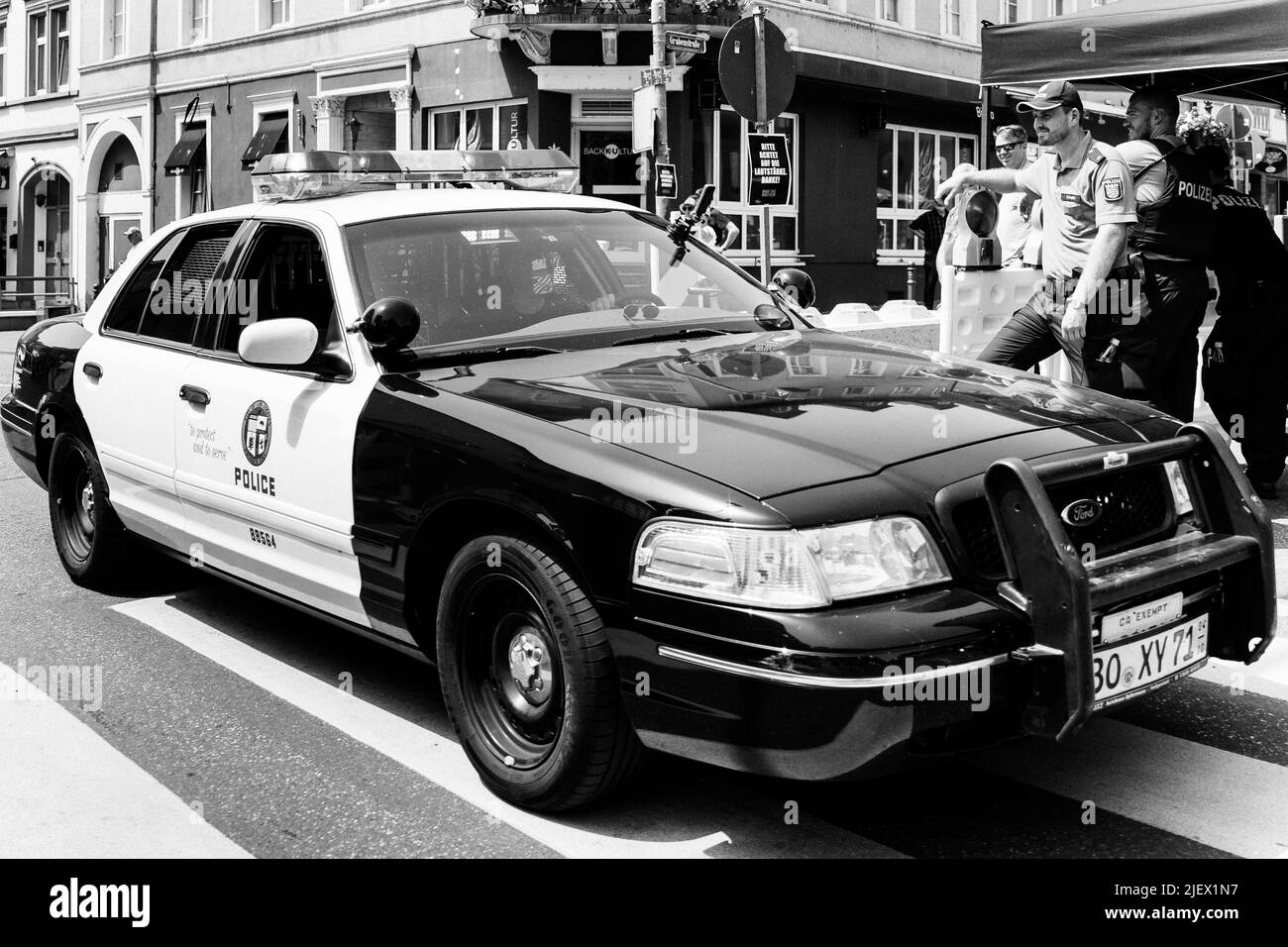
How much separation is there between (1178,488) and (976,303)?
590 cm

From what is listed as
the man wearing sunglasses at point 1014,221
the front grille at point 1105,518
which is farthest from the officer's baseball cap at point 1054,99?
the man wearing sunglasses at point 1014,221

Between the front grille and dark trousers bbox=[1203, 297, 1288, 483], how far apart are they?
14.7 feet

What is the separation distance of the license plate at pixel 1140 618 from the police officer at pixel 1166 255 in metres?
3.62

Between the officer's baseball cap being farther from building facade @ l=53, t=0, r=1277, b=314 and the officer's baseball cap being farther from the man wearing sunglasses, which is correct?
building facade @ l=53, t=0, r=1277, b=314

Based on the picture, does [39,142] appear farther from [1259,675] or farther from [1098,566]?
[1098,566]

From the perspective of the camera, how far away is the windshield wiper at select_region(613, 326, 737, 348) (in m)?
4.32

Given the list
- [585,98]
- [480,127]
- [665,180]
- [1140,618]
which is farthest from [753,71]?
[480,127]

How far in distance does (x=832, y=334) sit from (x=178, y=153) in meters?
26.0

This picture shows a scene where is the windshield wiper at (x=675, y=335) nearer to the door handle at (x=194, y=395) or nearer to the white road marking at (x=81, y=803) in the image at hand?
the door handle at (x=194, y=395)

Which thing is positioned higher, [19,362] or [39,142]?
[39,142]

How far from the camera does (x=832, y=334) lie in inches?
185

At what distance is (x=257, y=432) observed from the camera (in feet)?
14.5

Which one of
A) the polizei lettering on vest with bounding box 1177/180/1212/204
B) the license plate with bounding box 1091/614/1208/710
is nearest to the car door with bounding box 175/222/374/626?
the license plate with bounding box 1091/614/1208/710
